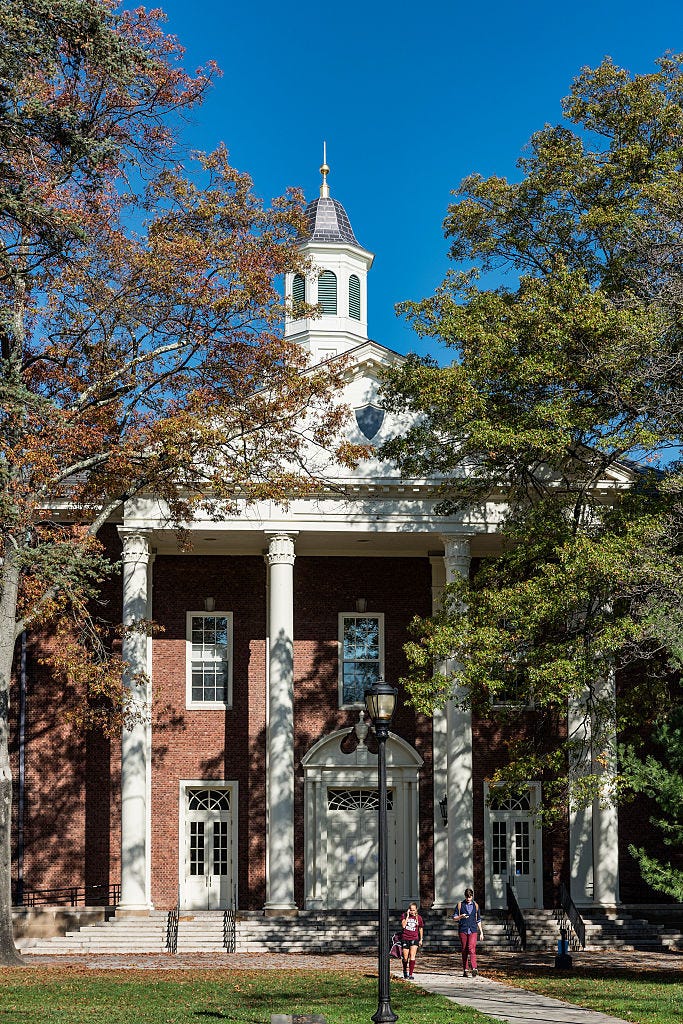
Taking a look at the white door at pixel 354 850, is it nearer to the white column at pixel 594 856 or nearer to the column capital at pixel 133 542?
the white column at pixel 594 856

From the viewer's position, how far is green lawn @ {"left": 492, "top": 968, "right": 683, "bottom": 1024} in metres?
18.4

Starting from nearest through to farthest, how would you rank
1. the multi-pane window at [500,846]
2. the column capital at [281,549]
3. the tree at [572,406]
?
the tree at [572,406], the column capital at [281,549], the multi-pane window at [500,846]

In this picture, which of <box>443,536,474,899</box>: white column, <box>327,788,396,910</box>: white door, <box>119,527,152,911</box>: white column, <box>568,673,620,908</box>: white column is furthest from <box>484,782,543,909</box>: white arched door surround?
<box>119,527,152,911</box>: white column

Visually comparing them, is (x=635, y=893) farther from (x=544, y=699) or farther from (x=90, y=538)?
(x=90, y=538)

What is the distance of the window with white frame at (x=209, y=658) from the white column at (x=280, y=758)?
122 inches

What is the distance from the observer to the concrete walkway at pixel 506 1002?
17.9 metres

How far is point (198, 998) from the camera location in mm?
19328

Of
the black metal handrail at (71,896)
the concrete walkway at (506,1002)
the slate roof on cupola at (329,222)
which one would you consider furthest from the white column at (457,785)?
the slate roof on cupola at (329,222)

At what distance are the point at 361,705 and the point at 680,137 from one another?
1606 cm

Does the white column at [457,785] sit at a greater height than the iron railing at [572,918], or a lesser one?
greater

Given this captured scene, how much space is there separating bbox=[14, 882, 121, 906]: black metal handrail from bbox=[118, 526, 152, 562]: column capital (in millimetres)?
7731

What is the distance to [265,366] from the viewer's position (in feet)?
80.5

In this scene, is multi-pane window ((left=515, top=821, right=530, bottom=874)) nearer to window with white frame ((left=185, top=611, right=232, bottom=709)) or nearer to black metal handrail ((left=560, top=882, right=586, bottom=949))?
black metal handrail ((left=560, top=882, right=586, bottom=949))

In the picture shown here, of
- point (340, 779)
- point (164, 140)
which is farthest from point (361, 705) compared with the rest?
point (164, 140)
